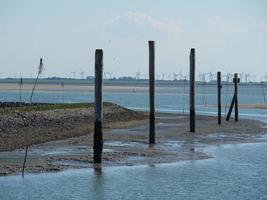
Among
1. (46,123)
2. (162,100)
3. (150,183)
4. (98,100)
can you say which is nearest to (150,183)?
(150,183)

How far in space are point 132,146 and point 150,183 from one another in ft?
25.1

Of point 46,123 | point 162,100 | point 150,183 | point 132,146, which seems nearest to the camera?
point 150,183

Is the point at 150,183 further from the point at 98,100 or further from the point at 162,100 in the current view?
the point at 162,100

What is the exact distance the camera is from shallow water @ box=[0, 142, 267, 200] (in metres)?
16.8

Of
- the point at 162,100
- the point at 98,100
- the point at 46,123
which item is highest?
the point at 98,100

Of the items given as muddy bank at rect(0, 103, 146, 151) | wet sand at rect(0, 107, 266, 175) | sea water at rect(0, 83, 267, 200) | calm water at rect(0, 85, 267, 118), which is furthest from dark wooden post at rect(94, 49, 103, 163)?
calm water at rect(0, 85, 267, 118)

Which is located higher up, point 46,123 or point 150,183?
point 46,123

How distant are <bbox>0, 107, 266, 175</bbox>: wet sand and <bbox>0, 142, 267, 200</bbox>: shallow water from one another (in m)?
1.03

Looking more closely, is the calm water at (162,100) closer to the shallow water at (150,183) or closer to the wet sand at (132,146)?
the wet sand at (132,146)

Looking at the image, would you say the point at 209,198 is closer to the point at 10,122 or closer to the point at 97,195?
the point at 97,195

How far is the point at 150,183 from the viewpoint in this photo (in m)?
18.4

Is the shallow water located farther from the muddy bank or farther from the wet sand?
the muddy bank

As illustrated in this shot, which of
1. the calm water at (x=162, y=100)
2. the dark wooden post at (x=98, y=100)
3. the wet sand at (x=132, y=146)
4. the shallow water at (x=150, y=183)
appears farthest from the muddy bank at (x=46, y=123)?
the calm water at (x=162, y=100)

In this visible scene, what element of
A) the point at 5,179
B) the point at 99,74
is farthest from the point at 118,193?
→ the point at 99,74
